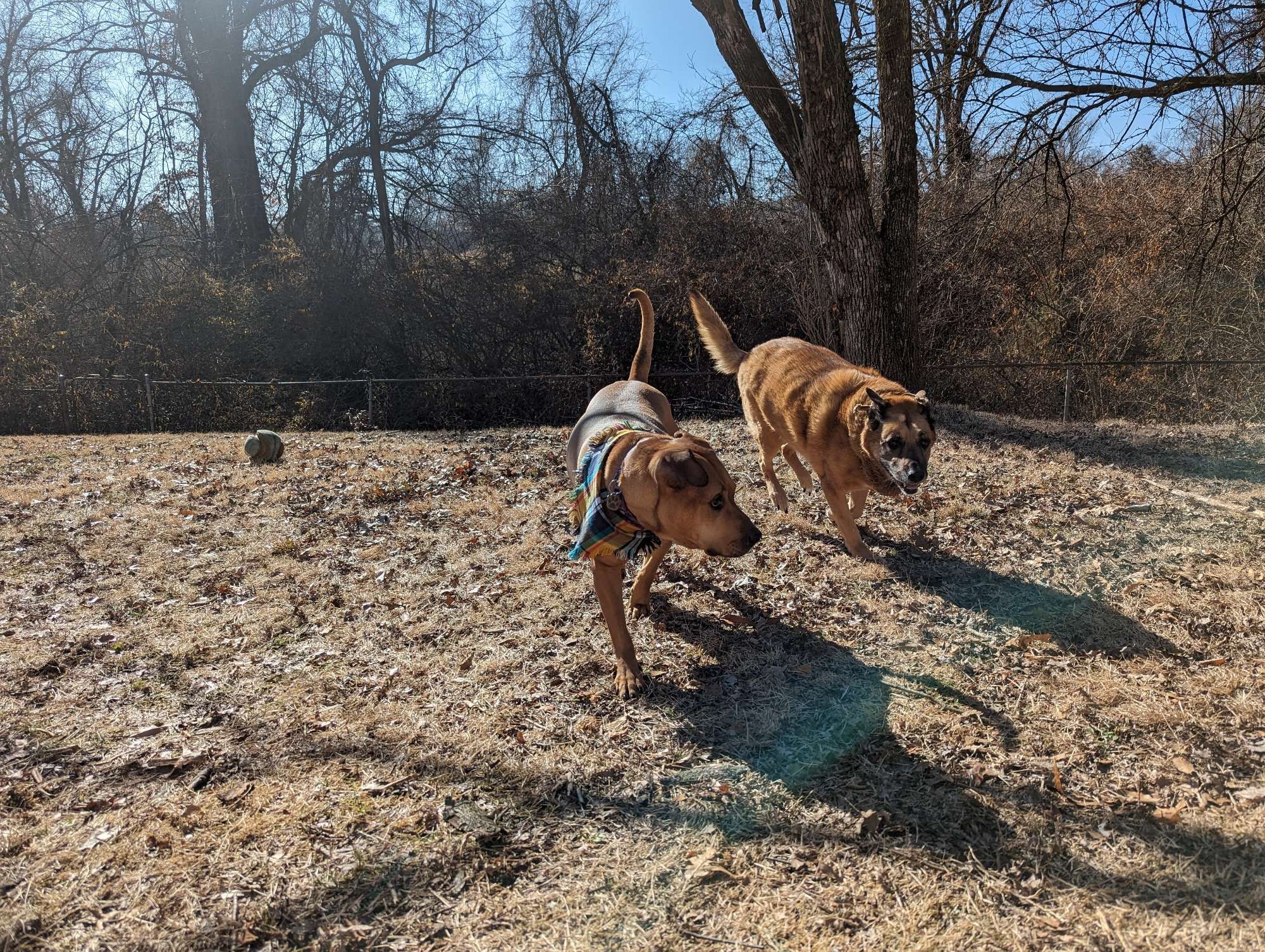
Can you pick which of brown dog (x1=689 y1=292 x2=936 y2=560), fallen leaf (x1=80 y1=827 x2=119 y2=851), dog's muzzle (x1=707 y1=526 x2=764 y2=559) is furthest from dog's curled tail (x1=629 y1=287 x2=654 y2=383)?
fallen leaf (x1=80 y1=827 x2=119 y2=851)

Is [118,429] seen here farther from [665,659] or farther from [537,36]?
[665,659]

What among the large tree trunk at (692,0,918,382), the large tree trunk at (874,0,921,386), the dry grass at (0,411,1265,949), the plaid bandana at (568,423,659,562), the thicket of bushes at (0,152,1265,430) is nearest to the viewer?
the dry grass at (0,411,1265,949)

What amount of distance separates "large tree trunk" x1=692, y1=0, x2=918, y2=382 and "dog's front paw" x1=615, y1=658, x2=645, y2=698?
20.0ft

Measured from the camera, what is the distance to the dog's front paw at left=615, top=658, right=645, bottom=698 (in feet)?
13.4

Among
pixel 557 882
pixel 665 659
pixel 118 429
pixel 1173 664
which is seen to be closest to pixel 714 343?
pixel 665 659

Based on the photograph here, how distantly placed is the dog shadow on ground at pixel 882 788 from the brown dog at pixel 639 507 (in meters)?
0.63

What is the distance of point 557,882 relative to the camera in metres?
2.83

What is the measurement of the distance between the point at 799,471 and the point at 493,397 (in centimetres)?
970

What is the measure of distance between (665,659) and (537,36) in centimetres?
1925

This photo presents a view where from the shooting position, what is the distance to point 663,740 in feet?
12.2

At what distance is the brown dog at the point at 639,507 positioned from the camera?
3521 millimetres

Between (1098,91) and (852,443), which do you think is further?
(1098,91)

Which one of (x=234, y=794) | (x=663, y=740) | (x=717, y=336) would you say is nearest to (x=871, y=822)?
(x=663, y=740)

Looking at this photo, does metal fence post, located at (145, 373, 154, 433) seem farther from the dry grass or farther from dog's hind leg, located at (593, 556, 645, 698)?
dog's hind leg, located at (593, 556, 645, 698)
